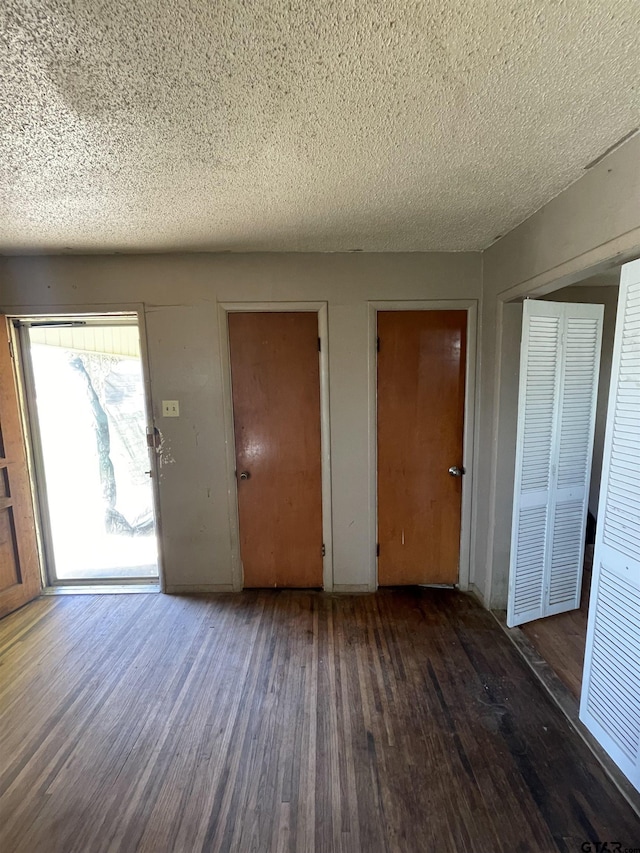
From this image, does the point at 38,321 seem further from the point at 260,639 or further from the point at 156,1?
the point at 260,639

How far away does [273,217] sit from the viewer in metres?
1.84

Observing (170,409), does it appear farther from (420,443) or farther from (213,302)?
(420,443)

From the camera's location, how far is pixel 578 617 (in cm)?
225

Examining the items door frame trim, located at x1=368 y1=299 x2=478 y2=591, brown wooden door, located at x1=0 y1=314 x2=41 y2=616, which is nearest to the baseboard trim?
brown wooden door, located at x1=0 y1=314 x2=41 y2=616

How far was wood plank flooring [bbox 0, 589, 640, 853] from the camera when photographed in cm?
121

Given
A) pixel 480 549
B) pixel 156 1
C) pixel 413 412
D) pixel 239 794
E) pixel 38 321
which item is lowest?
pixel 239 794

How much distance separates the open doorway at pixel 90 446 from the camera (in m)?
2.62

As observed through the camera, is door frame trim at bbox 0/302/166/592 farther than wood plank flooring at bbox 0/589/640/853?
Yes

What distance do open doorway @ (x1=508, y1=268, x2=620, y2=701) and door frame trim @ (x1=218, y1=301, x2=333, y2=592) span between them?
137cm

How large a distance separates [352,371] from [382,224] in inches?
35.3

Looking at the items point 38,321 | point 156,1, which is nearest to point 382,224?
point 156,1

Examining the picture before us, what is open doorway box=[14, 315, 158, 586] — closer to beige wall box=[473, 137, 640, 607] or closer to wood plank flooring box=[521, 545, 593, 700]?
beige wall box=[473, 137, 640, 607]

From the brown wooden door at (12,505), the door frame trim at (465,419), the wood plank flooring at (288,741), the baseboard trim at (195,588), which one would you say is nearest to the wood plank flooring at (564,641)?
the wood plank flooring at (288,741)

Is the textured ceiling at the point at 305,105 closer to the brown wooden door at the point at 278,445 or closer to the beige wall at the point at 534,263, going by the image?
the beige wall at the point at 534,263
